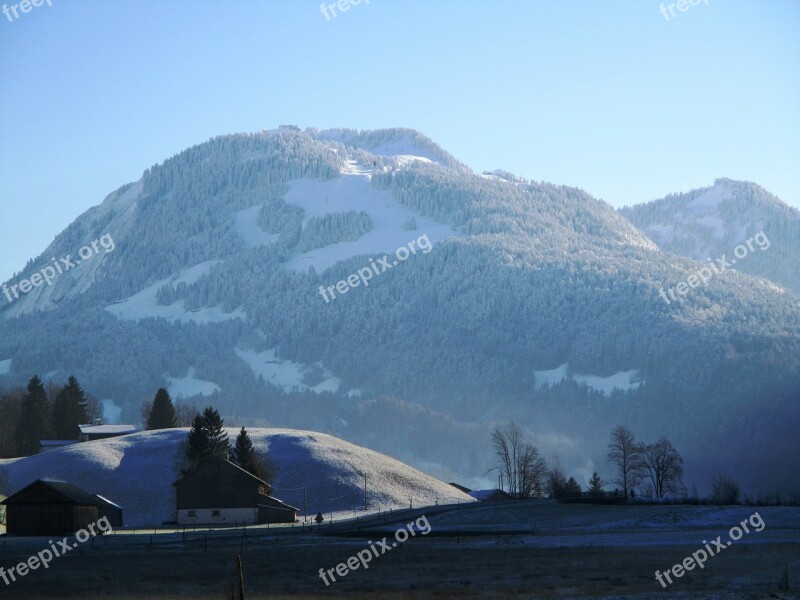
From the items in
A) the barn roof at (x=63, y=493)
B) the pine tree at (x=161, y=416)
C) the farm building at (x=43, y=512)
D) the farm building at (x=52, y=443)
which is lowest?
the farm building at (x=43, y=512)

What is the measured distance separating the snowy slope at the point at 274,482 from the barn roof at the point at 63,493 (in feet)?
44.5

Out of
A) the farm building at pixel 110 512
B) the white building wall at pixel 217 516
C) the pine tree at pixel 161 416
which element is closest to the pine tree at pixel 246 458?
the white building wall at pixel 217 516

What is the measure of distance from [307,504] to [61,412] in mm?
66901

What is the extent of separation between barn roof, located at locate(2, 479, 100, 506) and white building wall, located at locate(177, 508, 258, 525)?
962 centimetres

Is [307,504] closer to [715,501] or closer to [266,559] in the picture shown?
[715,501]

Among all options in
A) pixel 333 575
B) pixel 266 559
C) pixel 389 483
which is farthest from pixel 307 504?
pixel 333 575

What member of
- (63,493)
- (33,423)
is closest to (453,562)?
(63,493)

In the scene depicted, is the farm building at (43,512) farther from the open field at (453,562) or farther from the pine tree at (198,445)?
the pine tree at (198,445)

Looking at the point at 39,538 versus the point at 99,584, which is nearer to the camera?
the point at 99,584

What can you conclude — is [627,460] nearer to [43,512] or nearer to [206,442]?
[206,442]

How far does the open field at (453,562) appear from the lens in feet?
163

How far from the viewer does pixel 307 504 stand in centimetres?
12662

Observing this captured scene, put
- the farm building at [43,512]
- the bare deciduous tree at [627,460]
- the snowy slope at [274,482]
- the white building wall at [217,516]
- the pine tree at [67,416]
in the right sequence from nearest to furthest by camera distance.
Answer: the farm building at [43,512] < the white building wall at [217,516] < the snowy slope at [274,482] < the bare deciduous tree at [627,460] < the pine tree at [67,416]

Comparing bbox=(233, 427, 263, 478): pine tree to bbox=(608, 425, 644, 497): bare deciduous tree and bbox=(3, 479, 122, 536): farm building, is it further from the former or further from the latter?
bbox=(608, 425, 644, 497): bare deciduous tree
